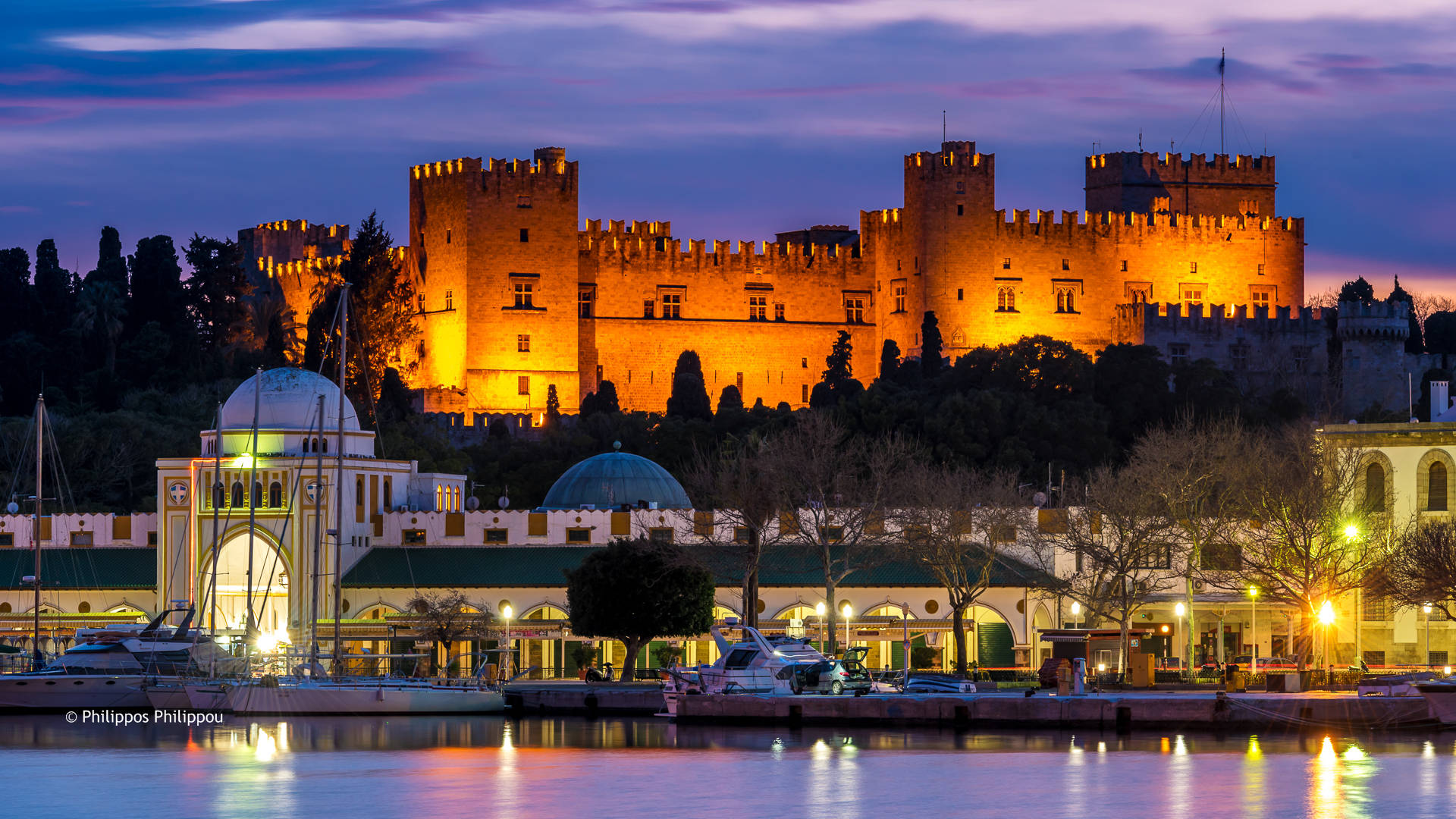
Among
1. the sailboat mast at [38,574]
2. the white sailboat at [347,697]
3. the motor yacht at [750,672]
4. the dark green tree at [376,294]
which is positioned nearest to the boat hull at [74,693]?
the white sailboat at [347,697]

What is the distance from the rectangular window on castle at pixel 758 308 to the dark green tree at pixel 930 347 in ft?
22.6

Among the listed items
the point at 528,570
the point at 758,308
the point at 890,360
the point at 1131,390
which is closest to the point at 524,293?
the point at 758,308

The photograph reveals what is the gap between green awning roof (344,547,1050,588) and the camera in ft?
211

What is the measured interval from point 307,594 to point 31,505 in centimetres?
1712

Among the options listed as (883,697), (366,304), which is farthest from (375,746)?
(366,304)

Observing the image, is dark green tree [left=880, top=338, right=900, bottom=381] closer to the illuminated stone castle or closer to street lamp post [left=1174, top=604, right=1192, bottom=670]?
the illuminated stone castle

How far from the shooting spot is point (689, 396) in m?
104

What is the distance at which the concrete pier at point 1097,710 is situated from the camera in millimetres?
42906

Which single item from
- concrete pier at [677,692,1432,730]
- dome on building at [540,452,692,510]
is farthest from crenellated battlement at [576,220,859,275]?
concrete pier at [677,692,1432,730]

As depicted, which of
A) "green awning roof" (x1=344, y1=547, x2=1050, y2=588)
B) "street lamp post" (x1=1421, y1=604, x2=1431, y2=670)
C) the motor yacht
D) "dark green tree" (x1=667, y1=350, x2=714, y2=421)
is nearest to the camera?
the motor yacht

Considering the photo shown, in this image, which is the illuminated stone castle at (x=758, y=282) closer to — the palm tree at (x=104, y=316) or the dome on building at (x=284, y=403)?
the palm tree at (x=104, y=316)

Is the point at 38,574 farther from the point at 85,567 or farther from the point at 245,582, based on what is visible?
the point at 85,567

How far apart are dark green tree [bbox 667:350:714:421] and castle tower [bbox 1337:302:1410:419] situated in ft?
85.3

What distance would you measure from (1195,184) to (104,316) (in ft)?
162
